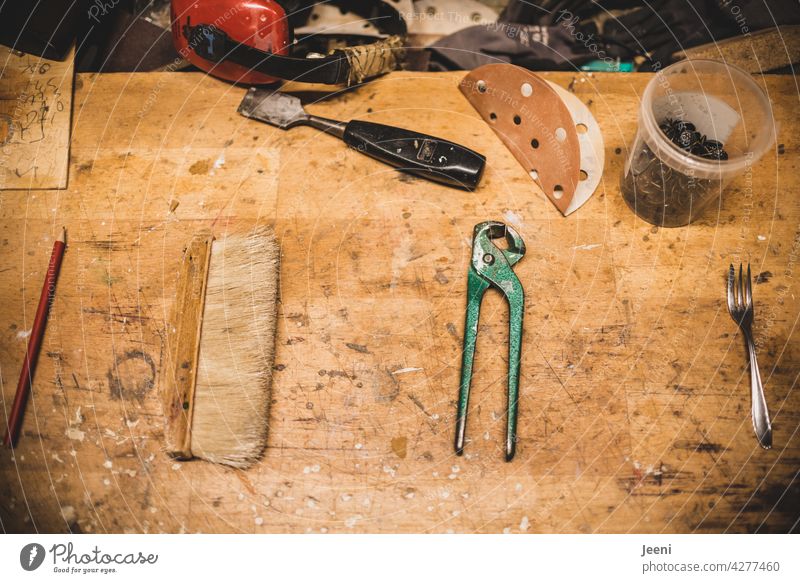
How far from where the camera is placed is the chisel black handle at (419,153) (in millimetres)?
789

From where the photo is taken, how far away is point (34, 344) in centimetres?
75

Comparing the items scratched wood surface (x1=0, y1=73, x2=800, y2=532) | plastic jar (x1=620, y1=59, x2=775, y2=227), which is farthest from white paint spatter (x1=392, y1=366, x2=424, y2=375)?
plastic jar (x1=620, y1=59, x2=775, y2=227)

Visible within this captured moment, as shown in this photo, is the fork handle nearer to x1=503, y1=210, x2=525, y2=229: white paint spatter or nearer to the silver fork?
the silver fork

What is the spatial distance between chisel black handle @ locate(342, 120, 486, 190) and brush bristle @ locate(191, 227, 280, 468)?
8.5 inches

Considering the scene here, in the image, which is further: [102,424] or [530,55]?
[530,55]

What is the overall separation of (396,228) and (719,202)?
20.3 inches

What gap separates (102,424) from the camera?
0.73 metres

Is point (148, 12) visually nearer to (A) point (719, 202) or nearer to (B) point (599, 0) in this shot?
A: (B) point (599, 0)

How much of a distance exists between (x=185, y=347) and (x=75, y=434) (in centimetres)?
20

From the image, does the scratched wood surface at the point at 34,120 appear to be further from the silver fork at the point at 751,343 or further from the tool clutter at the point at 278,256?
the silver fork at the point at 751,343

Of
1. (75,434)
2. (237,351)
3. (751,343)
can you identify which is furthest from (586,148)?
(75,434)

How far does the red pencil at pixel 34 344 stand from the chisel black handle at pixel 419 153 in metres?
0.49

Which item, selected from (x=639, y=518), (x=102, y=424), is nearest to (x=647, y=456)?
(x=639, y=518)

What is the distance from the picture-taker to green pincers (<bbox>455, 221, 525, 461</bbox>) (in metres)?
0.71
